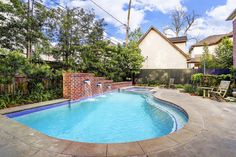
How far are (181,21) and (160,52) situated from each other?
13.8 meters

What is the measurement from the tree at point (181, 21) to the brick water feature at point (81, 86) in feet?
73.4

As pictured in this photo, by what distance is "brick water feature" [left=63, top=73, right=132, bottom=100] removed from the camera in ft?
24.8

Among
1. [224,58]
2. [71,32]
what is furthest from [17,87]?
[224,58]

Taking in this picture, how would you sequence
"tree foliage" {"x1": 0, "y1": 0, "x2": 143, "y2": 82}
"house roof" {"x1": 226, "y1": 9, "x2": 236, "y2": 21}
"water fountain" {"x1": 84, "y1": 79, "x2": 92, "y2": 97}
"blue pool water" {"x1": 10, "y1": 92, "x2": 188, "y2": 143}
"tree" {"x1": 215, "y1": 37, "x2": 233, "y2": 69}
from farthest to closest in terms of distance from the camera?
"tree" {"x1": 215, "y1": 37, "x2": 233, "y2": 69} → "house roof" {"x1": 226, "y1": 9, "x2": 236, "y2": 21} → "water fountain" {"x1": 84, "y1": 79, "x2": 92, "y2": 97} → "tree foliage" {"x1": 0, "y1": 0, "x2": 143, "y2": 82} → "blue pool water" {"x1": 10, "y1": 92, "x2": 188, "y2": 143}

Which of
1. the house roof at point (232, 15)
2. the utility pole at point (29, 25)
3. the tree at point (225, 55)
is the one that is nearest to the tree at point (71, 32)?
the utility pole at point (29, 25)

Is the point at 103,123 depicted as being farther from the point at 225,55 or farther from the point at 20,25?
the point at 225,55

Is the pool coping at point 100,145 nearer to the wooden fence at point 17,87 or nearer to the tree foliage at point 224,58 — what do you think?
the wooden fence at point 17,87

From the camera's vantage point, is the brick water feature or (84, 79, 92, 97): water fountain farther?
(84, 79, 92, 97): water fountain

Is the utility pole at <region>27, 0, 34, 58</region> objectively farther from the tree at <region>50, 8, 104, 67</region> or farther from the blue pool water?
the blue pool water

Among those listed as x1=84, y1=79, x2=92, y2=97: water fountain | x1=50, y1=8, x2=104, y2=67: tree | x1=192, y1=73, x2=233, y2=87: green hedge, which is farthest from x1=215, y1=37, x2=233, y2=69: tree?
x1=84, y1=79, x2=92, y2=97: water fountain

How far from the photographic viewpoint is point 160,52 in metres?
17.9

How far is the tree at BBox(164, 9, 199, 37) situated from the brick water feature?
22368 millimetres

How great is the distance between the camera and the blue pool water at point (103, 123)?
4.15 metres

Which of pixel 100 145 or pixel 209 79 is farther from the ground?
pixel 209 79
